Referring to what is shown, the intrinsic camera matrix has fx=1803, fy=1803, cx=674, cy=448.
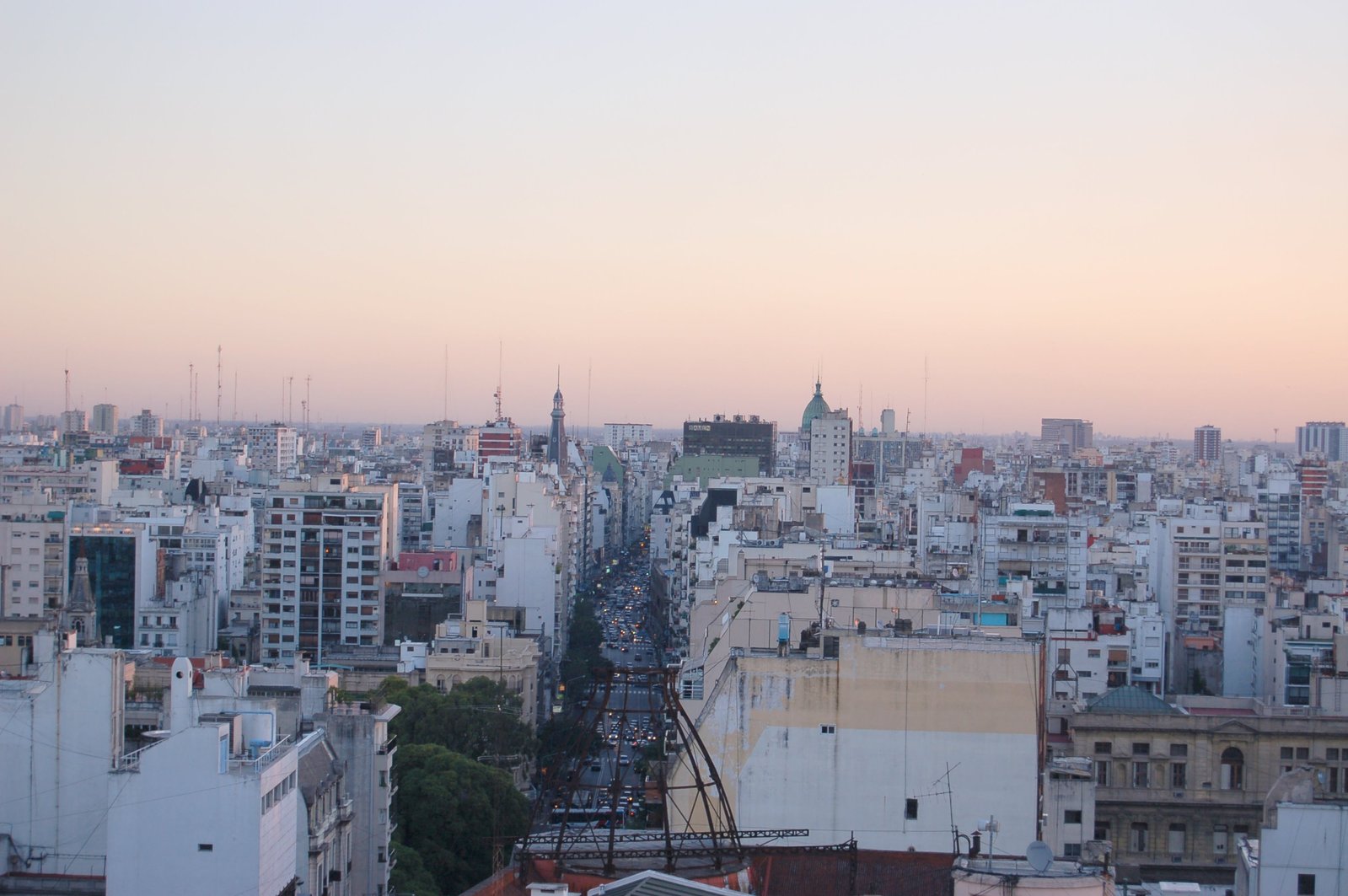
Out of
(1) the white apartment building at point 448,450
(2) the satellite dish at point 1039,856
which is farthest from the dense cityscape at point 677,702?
(1) the white apartment building at point 448,450

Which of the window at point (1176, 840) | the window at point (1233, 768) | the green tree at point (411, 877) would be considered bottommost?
the green tree at point (411, 877)

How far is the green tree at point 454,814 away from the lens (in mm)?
32906

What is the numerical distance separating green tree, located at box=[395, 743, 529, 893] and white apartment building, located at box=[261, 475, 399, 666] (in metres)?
25.8

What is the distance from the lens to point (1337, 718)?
34219mm

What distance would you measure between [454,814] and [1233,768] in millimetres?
14638

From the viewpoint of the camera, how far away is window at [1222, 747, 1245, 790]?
111 feet

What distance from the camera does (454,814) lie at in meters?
33.9

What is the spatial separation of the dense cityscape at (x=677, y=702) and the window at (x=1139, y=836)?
56mm

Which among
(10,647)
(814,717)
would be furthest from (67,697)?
(10,647)

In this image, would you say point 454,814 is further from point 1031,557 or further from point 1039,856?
point 1031,557

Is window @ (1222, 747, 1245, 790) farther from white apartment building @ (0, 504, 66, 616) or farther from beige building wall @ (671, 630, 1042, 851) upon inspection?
white apartment building @ (0, 504, 66, 616)

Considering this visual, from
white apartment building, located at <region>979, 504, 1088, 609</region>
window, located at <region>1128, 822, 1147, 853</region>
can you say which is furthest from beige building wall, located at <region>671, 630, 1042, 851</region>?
white apartment building, located at <region>979, 504, 1088, 609</region>

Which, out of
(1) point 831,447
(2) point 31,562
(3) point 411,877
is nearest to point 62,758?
(3) point 411,877

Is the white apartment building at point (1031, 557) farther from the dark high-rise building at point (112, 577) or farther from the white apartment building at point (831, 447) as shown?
the white apartment building at point (831, 447)
